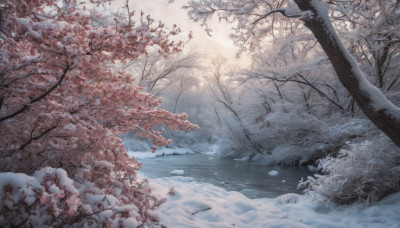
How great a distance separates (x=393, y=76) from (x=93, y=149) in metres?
12.0

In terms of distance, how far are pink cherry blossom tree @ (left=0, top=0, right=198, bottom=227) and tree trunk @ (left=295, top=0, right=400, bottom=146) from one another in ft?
9.04

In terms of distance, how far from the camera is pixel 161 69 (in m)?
13.8

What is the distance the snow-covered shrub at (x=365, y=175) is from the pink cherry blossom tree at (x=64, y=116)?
385cm

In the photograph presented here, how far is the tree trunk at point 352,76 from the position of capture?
3.56 m

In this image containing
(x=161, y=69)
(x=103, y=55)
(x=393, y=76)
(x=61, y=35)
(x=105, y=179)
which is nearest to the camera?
(x=61, y=35)

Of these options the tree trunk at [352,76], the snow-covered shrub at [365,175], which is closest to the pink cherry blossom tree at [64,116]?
the tree trunk at [352,76]

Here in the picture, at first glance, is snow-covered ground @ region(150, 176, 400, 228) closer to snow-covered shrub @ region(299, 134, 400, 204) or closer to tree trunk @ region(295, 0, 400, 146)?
snow-covered shrub @ region(299, 134, 400, 204)

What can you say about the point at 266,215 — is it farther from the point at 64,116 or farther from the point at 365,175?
the point at 64,116

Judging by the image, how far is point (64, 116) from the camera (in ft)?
5.49

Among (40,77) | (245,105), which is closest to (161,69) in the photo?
(245,105)

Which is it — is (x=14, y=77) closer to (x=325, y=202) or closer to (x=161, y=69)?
(x=325, y=202)

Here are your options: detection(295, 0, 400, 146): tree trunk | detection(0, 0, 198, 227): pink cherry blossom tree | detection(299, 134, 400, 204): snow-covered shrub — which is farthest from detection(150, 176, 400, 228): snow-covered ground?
detection(0, 0, 198, 227): pink cherry blossom tree

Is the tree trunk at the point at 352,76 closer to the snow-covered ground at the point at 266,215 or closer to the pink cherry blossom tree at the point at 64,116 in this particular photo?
the snow-covered ground at the point at 266,215

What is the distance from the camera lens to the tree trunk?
356 centimetres
